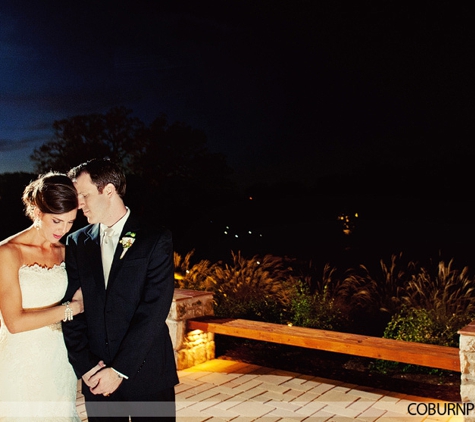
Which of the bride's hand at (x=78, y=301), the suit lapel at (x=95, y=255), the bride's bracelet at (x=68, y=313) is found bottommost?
the bride's bracelet at (x=68, y=313)

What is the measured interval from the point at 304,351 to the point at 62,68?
14146mm

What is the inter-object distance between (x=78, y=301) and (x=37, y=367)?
54cm

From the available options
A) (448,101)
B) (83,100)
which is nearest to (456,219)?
(448,101)

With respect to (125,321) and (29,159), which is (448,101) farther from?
(125,321)

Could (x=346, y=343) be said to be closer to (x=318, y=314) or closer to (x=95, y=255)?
(x=318, y=314)

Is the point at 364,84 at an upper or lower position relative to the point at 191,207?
upper

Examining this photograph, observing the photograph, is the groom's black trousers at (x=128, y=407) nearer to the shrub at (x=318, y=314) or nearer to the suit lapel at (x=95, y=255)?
the suit lapel at (x=95, y=255)

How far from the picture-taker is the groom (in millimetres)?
2625

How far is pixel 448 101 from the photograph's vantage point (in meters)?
23.6

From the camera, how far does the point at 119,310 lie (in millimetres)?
2668

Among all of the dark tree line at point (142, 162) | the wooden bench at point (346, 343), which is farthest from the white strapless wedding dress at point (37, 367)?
the dark tree line at point (142, 162)

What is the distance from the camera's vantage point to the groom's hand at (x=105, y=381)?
258 cm

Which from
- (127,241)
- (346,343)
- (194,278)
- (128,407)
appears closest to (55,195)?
(127,241)

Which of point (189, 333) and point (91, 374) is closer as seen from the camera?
point (91, 374)
